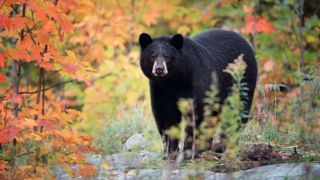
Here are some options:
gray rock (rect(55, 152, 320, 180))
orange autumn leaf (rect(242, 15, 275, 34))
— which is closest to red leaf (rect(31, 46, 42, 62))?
gray rock (rect(55, 152, 320, 180))

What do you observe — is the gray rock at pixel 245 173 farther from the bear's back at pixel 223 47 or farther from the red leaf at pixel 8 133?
the bear's back at pixel 223 47

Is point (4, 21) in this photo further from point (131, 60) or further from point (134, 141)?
point (131, 60)

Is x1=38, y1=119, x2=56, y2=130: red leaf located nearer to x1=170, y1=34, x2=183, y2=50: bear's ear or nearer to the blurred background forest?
the blurred background forest

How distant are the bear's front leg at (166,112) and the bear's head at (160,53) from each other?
0.25 metres

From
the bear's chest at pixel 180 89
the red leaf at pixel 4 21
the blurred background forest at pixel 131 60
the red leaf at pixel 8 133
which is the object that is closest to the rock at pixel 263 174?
A: the red leaf at pixel 8 133

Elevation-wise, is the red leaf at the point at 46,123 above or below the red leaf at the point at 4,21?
below

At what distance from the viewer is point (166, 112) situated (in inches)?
289

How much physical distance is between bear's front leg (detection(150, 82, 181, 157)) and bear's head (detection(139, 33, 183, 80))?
0.25 m

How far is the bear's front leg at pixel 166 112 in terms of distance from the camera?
24.0 ft

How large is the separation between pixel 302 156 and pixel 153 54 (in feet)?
6.92

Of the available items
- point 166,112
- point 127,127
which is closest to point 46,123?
point 166,112

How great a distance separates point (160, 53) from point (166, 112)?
2.20 ft

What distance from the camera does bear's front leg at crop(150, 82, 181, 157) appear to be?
7320mm

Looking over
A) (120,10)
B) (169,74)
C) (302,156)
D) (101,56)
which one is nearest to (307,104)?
(302,156)
